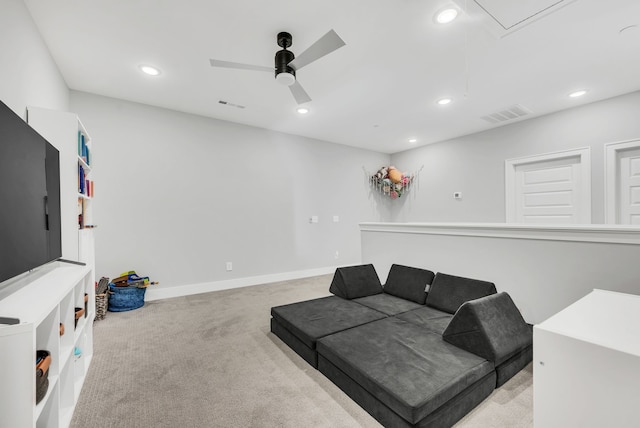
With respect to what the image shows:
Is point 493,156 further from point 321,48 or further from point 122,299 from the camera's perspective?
point 122,299

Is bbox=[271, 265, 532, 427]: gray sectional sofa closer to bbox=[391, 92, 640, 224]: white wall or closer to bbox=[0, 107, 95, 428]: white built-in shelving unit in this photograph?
bbox=[0, 107, 95, 428]: white built-in shelving unit

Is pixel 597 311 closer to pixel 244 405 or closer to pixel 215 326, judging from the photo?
pixel 244 405

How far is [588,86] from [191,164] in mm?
5243

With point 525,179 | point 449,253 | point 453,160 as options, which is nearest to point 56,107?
point 449,253

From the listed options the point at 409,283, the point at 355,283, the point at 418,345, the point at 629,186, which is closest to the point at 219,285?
the point at 355,283

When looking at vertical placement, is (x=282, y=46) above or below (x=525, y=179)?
above

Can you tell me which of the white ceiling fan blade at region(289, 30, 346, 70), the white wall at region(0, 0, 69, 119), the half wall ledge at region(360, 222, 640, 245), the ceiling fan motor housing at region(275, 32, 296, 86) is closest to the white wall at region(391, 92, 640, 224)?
the half wall ledge at region(360, 222, 640, 245)

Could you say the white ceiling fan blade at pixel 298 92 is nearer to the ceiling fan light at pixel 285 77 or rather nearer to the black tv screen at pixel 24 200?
the ceiling fan light at pixel 285 77

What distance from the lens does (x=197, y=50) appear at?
254cm

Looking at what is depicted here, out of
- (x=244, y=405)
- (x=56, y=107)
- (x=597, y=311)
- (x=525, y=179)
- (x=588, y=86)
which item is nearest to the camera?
(x=597, y=311)

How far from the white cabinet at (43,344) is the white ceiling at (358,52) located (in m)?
1.95

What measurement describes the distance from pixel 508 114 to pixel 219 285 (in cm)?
513

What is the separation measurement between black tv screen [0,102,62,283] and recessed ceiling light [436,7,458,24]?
266cm

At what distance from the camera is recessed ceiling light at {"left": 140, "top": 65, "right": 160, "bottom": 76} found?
2814mm
